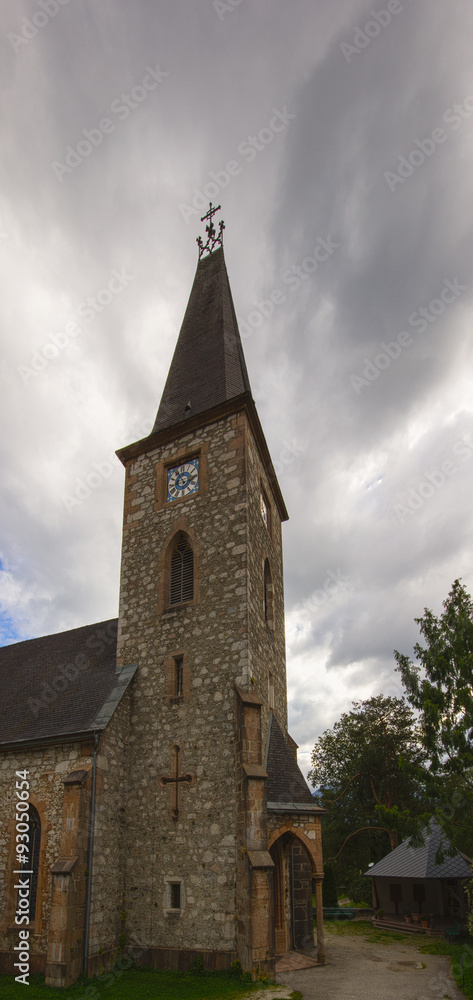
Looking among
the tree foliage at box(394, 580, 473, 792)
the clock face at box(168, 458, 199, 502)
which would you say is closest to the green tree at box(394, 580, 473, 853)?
the tree foliage at box(394, 580, 473, 792)

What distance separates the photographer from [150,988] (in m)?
11.3

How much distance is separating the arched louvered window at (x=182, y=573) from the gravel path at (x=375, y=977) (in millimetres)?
8829

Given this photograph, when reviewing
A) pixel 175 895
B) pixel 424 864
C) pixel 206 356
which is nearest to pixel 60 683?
pixel 175 895

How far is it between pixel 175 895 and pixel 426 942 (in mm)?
11800

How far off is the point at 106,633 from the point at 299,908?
31.7ft

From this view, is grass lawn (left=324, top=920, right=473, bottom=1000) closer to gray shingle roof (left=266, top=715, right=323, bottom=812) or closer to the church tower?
the church tower

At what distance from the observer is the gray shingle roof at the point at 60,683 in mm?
15125

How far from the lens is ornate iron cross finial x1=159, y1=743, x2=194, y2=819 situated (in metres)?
13.8

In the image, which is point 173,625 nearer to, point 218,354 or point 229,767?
point 229,767

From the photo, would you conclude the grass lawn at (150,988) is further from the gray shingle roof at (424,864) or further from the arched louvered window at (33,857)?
the gray shingle roof at (424,864)

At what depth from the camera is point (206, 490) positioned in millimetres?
17172

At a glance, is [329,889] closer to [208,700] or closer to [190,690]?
[190,690]

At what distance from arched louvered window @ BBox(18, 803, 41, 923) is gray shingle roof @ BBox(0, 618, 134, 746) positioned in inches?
75.1

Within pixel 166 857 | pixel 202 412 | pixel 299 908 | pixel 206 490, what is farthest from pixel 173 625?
pixel 299 908
